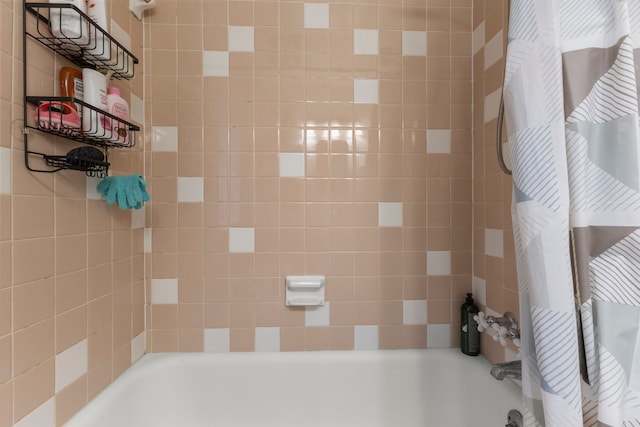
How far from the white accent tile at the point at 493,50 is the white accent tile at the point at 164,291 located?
150 centimetres

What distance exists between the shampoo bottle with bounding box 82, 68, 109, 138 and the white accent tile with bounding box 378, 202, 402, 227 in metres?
0.98

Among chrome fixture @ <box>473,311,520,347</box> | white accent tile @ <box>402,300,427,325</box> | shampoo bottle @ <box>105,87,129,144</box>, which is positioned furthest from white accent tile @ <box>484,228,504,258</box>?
shampoo bottle @ <box>105,87,129,144</box>

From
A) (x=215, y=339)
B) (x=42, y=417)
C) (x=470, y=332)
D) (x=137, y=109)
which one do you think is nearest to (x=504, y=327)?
(x=470, y=332)

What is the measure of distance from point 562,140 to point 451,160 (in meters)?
0.81

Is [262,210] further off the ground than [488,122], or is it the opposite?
[488,122]

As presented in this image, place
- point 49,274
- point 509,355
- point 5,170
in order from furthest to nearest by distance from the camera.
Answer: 1. point 509,355
2. point 49,274
3. point 5,170

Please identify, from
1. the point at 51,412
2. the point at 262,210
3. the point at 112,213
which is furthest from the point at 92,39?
the point at 51,412

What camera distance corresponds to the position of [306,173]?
53.3 inches

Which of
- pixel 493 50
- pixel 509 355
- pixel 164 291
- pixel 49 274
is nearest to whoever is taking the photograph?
pixel 49 274

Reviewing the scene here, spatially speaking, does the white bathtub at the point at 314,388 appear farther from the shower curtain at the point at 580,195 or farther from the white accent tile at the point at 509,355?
the shower curtain at the point at 580,195

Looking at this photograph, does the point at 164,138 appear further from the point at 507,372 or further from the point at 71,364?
the point at 507,372

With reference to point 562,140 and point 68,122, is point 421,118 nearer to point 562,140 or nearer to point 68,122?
point 562,140

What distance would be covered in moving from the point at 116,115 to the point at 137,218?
0.44 m

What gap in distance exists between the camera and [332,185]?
1360mm
